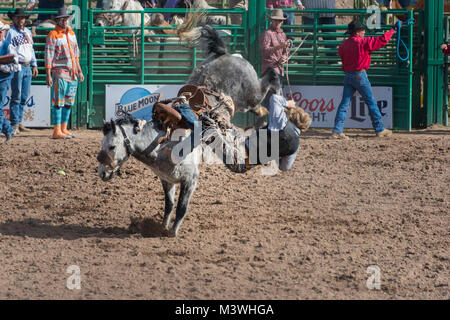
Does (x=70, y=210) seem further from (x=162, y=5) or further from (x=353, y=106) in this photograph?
(x=162, y=5)

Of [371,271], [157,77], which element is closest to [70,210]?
[371,271]

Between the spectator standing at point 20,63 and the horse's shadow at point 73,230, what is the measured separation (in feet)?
13.3

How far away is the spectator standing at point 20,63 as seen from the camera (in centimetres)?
1002

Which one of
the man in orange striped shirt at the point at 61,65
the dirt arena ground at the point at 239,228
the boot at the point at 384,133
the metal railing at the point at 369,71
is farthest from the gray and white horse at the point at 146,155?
the metal railing at the point at 369,71

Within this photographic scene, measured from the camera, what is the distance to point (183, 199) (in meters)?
5.95

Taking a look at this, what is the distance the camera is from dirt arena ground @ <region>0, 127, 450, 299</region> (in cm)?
487

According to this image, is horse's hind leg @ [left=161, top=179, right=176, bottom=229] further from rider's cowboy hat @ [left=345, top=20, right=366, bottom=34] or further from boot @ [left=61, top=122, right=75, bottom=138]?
rider's cowboy hat @ [left=345, top=20, right=366, bottom=34]

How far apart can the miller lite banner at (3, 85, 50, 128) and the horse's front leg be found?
5933 mm

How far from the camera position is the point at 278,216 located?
6.79 metres

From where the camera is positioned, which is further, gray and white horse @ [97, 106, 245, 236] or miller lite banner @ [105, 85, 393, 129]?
miller lite banner @ [105, 85, 393, 129]

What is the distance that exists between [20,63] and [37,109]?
53.7 inches

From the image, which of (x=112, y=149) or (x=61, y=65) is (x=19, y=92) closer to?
(x=61, y=65)

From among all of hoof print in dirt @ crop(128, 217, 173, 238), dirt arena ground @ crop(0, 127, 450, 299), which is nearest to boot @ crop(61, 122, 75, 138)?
dirt arena ground @ crop(0, 127, 450, 299)

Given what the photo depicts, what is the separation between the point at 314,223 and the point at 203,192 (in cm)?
160
